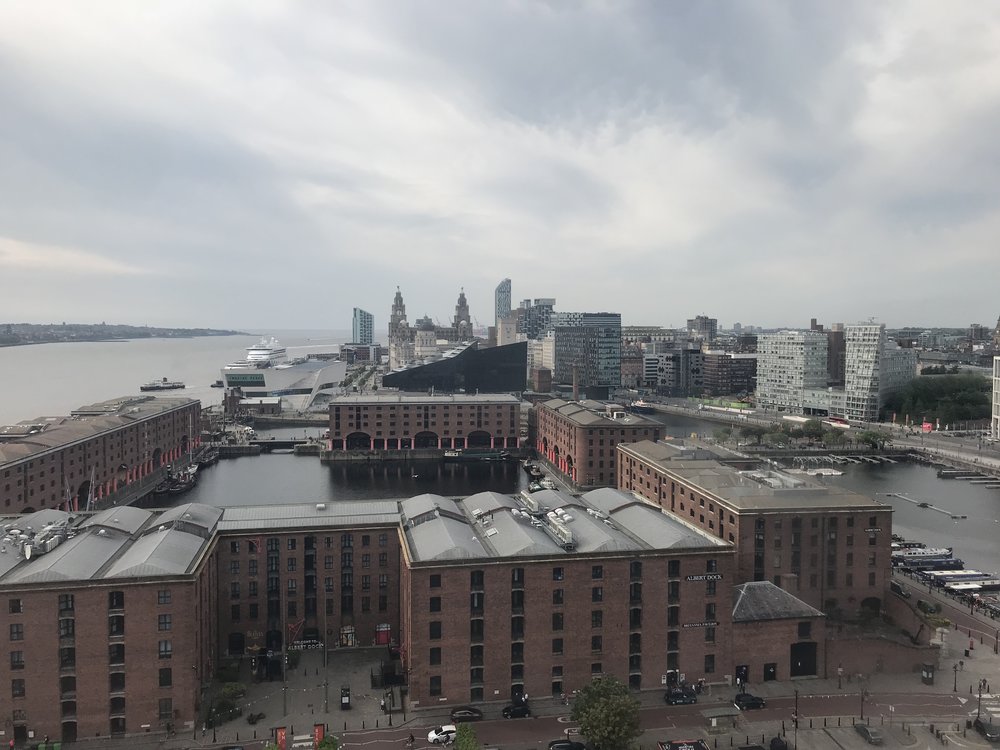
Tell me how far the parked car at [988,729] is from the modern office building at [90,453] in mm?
44083

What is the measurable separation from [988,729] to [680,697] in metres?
8.08

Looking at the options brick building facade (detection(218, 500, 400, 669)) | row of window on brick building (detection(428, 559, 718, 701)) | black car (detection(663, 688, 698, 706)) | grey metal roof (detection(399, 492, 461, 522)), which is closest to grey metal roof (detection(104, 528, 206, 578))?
brick building facade (detection(218, 500, 400, 669))

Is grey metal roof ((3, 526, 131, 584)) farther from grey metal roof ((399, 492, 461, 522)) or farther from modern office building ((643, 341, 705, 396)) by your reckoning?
modern office building ((643, 341, 705, 396))

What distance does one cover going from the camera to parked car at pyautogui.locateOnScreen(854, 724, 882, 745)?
753 inches

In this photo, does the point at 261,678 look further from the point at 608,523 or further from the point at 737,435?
the point at 737,435

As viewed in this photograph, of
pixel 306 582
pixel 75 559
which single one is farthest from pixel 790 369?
pixel 75 559

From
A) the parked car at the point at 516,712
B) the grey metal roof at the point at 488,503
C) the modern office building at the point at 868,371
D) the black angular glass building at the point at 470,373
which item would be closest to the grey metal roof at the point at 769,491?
the grey metal roof at the point at 488,503

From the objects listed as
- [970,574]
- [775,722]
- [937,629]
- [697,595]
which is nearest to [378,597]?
[697,595]

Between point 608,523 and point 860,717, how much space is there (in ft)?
31.4

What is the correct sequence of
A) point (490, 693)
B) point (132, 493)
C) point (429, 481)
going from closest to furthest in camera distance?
point (490, 693) → point (132, 493) → point (429, 481)

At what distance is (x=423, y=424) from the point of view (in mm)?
71312

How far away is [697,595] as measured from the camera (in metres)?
22.9

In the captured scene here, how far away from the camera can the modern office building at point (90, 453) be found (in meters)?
41.0

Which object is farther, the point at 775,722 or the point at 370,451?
the point at 370,451
